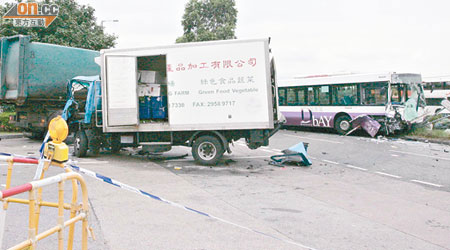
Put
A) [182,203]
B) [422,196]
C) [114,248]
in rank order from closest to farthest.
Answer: [114,248], [182,203], [422,196]

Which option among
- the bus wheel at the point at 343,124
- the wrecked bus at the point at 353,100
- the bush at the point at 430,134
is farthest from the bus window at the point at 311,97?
the bush at the point at 430,134

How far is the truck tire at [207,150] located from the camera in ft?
35.1

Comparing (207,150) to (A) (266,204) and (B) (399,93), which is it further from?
(B) (399,93)

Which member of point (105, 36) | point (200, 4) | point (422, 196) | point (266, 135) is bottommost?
point (422, 196)

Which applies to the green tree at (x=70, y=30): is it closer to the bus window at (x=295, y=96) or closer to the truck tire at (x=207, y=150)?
the bus window at (x=295, y=96)

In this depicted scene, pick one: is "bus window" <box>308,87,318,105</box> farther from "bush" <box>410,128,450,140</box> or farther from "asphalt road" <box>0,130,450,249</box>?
"asphalt road" <box>0,130,450,249</box>

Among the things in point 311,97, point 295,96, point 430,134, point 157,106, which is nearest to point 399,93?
point 430,134

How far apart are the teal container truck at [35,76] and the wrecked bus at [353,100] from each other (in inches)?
424

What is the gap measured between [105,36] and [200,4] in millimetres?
18810

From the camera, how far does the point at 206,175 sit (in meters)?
9.55

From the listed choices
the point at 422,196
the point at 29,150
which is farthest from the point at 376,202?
the point at 29,150

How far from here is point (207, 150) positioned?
427 inches

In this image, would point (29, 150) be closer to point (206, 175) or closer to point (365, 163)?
point (206, 175)

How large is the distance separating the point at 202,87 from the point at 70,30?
14749 mm
